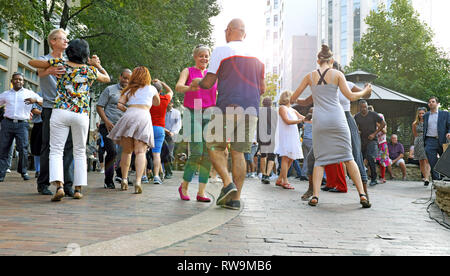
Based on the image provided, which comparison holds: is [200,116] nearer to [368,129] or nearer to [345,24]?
[368,129]

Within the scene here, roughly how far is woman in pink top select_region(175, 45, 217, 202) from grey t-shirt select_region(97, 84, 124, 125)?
195cm

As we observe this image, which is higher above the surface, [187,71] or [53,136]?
[187,71]

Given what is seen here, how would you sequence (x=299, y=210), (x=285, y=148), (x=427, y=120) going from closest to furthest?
(x=299, y=210)
(x=285, y=148)
(x=427, y=120)

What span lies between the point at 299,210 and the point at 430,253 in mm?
2120

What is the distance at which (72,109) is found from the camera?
5035 mm

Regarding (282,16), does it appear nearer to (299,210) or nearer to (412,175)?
(412,175)

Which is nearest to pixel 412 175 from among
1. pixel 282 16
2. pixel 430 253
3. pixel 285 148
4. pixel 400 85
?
pixel 285 148

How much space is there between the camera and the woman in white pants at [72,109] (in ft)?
16.3

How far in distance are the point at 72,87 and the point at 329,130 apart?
10.8 feet

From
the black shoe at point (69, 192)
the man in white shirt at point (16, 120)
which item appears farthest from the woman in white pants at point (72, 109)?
the man in white shirt at point (16, 120)

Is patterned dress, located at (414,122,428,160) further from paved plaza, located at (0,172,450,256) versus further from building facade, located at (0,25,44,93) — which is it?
building facade, located at (0,25,44,93)

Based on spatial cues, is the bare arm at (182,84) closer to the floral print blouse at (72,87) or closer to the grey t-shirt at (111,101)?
the floral print blouse at (72,87)

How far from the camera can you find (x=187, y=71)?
5359mm

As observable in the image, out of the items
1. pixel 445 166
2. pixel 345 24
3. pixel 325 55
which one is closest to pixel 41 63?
pixel 325 55
